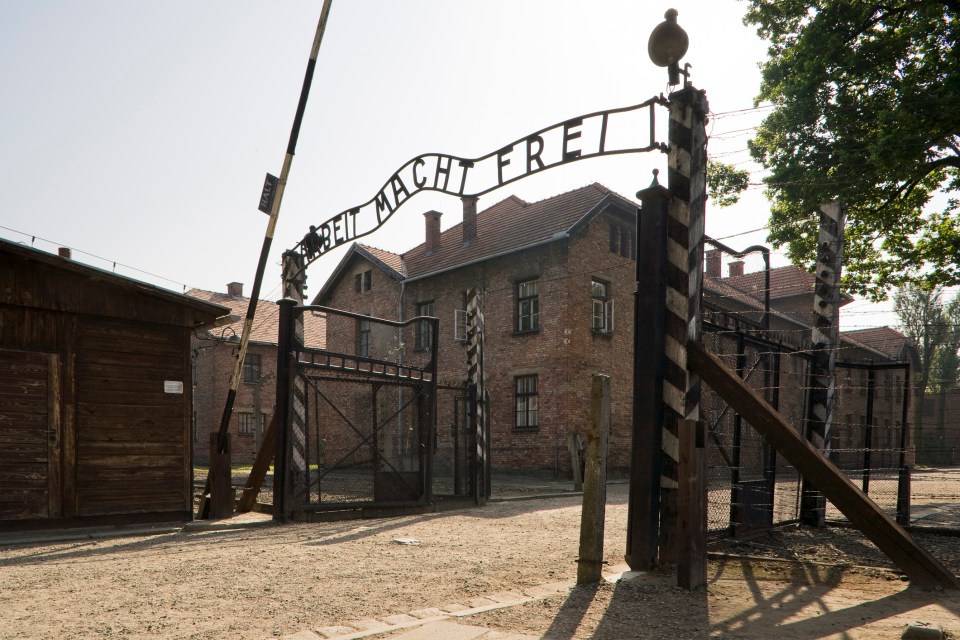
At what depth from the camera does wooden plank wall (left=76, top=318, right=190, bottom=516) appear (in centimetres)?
948

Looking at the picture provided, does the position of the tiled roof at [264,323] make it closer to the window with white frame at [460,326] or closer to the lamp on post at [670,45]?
the window with white frame at [460,326]

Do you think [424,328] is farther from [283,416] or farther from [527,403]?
[283,416]

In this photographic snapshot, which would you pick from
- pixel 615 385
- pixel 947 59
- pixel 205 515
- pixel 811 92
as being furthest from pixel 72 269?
pixel 615 385

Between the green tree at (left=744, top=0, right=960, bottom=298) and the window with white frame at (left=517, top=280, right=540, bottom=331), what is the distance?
7902mm

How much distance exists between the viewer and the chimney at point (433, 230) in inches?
1177

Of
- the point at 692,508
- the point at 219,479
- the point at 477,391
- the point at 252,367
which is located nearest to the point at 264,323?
the point at 252,367

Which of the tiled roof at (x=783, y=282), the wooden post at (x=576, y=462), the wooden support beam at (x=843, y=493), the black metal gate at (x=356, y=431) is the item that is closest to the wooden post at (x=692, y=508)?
the wooden support beam at (x=843, y=493)

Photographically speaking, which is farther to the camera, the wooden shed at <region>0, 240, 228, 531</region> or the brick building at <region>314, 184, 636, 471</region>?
the brick building at <region>314, 184, 636, 471</region>

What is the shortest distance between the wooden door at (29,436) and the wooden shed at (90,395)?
11mm

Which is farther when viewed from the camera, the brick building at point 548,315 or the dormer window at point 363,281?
the dormer window at point 363,281

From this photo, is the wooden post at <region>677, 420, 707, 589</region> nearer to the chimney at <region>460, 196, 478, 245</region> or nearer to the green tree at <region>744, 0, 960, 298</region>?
the green tree at <region>744, 0, 960, 298</region>

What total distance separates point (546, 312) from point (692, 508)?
17.7 metres

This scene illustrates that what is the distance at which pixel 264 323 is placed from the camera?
39.5 metres

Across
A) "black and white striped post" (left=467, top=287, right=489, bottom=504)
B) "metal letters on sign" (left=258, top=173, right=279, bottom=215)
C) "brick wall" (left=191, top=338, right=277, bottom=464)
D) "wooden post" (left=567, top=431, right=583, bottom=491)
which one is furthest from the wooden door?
"brick wall" (left=191, top=338, right=277, bottom=464)
